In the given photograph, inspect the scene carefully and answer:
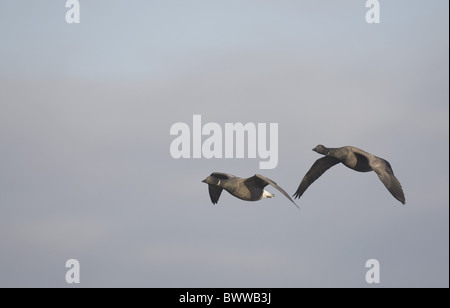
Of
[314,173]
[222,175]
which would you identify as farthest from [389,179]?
[222,175]

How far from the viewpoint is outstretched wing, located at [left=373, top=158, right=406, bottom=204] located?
134 ft

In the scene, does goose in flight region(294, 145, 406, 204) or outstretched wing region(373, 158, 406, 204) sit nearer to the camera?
outstretched wing region(373, 158, 406, 204)

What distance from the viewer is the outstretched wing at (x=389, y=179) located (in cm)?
4091

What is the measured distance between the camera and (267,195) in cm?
4356

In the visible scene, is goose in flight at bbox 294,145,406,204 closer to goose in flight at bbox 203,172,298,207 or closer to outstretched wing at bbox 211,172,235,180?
goose in flight at bbox 203,172,298,207

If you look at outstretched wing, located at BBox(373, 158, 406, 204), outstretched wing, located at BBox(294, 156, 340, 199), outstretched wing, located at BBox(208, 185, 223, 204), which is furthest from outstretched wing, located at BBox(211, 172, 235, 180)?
outstretched wing, located at BBox(373, 158, 406, 204)

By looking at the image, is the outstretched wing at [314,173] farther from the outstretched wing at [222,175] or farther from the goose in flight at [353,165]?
the outstretched wing at [222,175]

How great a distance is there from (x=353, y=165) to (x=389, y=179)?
2341mm

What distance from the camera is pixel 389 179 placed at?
136ft

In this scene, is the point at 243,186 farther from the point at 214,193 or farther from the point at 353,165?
the point at 353,165

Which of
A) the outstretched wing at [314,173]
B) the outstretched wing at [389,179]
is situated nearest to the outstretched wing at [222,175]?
the outstretched wing at [314,173]

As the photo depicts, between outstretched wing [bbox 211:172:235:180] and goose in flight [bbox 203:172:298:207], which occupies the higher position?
outstretched wing [bbox 211:172:235:180]
